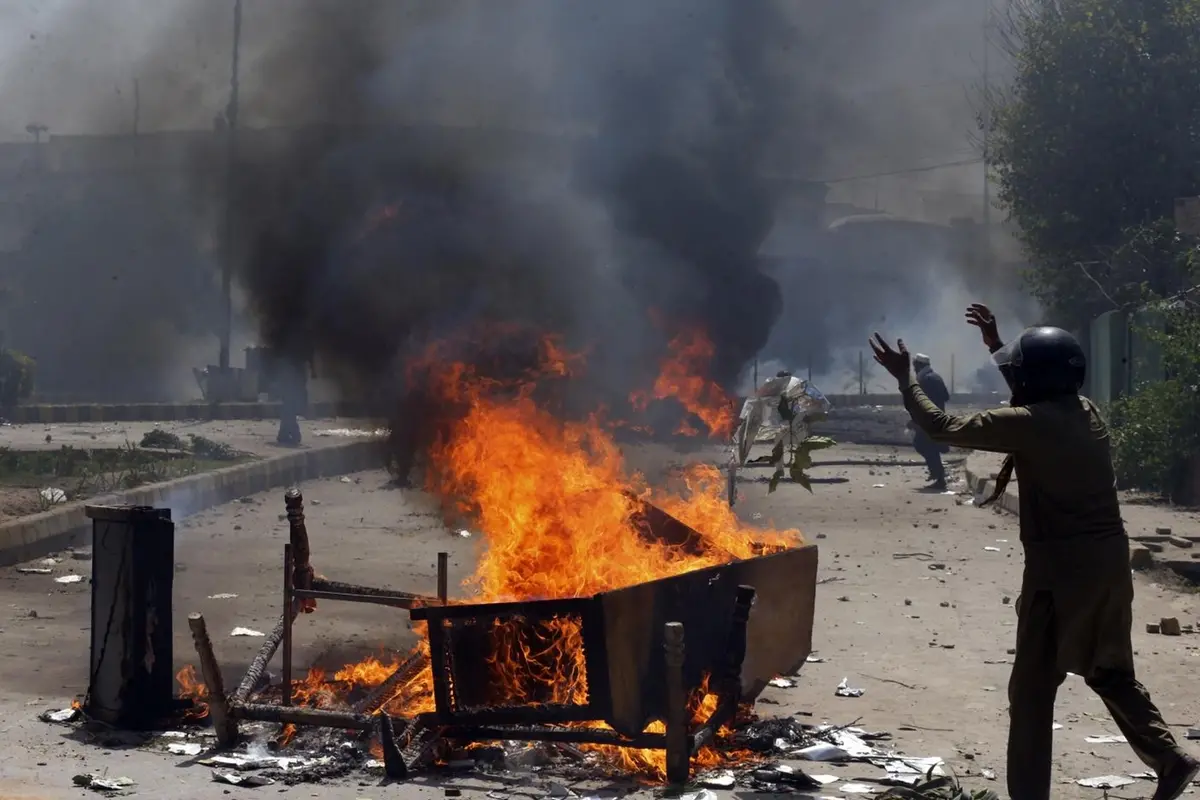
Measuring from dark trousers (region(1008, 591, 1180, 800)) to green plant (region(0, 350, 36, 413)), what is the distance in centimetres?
2875

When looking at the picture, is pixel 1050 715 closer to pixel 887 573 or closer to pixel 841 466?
pixel 887 573

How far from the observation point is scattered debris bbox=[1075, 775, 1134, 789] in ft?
17.1

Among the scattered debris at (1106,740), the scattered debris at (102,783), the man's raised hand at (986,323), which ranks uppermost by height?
the man's raised hand at (986,323)

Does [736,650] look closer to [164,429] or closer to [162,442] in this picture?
[162,442]

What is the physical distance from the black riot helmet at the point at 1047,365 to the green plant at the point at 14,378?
2870cm

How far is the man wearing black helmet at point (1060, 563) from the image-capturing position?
Answer: 173 inches

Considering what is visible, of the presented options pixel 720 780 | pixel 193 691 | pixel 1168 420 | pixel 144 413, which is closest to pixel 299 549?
pixel 193 691

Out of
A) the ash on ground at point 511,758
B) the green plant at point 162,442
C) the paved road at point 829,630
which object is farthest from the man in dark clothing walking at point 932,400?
the ash on ground at point 511,758

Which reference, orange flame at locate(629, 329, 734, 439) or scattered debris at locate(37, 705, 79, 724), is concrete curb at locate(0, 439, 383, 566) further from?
scattered debris at locate(37, 705, 79, 724)

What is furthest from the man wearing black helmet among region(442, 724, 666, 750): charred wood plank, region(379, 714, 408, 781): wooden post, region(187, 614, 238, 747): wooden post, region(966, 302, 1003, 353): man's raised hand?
region(187, 614, 238, 747): wooden post

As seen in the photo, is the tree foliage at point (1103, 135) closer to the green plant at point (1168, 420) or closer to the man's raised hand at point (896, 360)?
the green plant at point (1168, 420)

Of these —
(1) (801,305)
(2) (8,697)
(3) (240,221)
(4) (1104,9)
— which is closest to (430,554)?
(3) (240,221)

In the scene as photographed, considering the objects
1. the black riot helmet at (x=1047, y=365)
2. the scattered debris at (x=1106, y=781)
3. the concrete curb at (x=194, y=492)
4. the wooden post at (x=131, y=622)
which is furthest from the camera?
the concrete curb at (x=194, y=492)

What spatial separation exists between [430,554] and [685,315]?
3.93 meters
